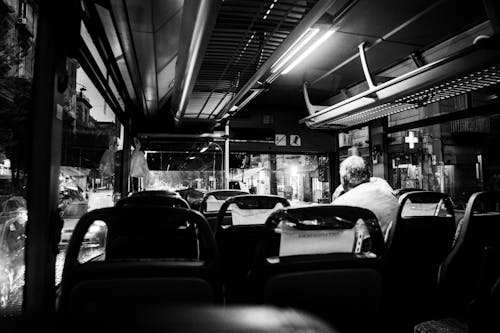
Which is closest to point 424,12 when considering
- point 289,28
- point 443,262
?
point 289,28

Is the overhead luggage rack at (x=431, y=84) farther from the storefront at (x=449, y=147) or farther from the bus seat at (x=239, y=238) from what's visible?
the bus seat at (x=239, y=238)

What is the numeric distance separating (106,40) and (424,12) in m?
3.23

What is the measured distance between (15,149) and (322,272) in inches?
66.3

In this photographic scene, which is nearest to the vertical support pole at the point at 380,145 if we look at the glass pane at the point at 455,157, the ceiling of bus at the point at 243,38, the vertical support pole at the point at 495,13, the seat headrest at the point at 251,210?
the glass pane at the point at 455,157

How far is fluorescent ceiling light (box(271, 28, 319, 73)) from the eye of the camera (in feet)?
8.00

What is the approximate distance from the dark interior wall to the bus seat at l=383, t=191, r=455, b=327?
4.87m

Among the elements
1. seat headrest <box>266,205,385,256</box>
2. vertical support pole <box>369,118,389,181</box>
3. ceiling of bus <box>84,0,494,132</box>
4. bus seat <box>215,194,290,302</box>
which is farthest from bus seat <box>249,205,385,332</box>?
vertical support pole <box>369,118,389,181</box>

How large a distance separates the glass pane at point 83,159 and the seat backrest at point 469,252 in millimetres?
2196

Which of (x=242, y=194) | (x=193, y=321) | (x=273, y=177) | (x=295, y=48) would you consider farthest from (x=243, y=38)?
(x=273, y=177)

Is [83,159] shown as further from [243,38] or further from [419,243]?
[419,243]

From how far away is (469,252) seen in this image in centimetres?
201

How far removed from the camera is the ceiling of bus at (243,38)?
2.18 metres

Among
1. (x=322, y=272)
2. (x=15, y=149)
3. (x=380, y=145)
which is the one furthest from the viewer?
(x=380, y=145)

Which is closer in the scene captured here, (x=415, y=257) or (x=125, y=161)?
(x=415, y=257)
